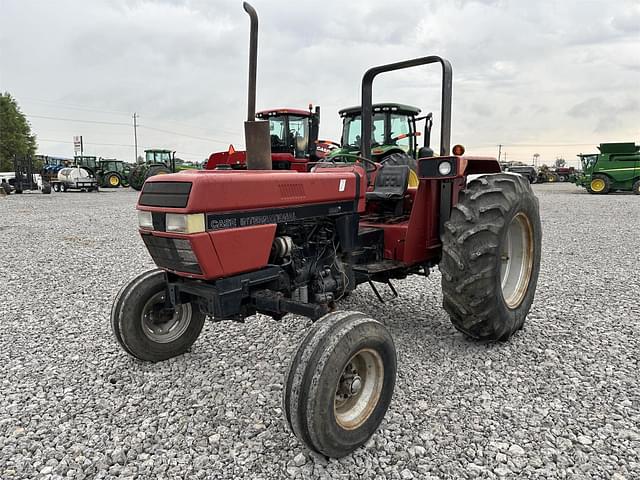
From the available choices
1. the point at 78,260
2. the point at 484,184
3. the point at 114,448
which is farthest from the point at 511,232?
the point at 78,260

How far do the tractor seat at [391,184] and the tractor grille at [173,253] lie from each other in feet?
5.93

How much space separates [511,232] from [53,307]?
4199mm

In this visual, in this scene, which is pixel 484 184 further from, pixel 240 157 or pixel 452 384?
pixel 240 157

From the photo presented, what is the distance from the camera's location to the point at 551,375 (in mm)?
3053

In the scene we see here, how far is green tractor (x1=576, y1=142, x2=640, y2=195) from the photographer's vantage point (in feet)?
65.4

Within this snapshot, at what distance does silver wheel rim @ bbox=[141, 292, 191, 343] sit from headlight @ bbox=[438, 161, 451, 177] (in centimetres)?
205

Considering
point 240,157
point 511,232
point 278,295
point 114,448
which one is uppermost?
point 240,157

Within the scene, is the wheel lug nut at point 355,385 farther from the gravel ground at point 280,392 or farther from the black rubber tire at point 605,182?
the black rubber tire at point 605,182

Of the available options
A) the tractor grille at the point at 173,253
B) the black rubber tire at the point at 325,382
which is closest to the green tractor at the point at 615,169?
the black rubber tire at the point at 325,382

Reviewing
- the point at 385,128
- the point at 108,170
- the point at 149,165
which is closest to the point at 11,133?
the point at 108,170

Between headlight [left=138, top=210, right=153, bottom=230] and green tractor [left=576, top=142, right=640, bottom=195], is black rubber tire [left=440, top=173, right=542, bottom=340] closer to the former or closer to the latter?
headlight [left=138, top=210, right=153, bottom=230]

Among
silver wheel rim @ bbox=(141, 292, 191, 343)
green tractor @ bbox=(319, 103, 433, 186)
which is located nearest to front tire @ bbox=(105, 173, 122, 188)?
green tractor @ bbox=(319, 103, 433, 186)

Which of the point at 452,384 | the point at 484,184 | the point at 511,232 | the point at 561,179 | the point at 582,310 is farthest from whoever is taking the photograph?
the point at 561,179

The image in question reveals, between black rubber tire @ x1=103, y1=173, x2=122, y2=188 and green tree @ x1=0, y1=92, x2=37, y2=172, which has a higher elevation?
green tree @ x1=0, y1=92, x2=37, y2=172
